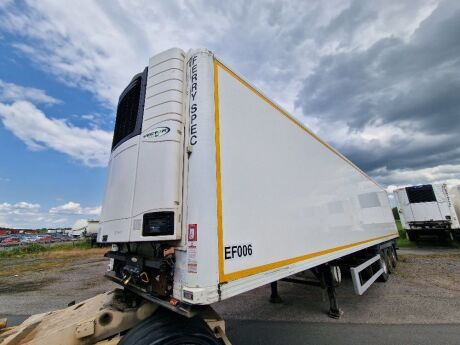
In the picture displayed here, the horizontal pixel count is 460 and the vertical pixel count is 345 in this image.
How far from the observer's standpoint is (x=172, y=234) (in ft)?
7.31

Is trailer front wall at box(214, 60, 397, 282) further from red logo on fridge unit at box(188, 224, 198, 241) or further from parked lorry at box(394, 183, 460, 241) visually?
parked lorry at box(394, 183, 460, 241)

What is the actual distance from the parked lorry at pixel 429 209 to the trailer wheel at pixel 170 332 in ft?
56.6

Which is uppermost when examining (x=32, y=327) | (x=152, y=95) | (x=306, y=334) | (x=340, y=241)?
(x=152, y=95)

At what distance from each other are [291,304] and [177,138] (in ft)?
17.5

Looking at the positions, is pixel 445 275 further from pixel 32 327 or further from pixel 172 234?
pixel 32 327

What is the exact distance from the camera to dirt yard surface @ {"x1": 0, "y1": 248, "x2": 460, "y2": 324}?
520 centimetres

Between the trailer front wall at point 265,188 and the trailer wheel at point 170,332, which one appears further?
the trailer front wall at point 265,188

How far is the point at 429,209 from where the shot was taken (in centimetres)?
1502

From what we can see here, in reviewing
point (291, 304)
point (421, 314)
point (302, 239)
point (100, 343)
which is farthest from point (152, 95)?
point (421, 314)

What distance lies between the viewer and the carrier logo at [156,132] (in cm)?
259

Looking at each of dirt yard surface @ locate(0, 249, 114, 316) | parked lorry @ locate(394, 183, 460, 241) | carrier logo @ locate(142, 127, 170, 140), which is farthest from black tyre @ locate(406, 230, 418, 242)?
carrier logo @ locate(142, 127, 170, 140)

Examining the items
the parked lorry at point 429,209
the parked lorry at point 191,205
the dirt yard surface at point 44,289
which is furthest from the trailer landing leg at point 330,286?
the parked lorry at point 429,209

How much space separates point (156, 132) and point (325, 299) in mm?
4913

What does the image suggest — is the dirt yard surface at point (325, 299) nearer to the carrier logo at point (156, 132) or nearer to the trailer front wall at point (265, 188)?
the trailer front wall at point (265, 188)
